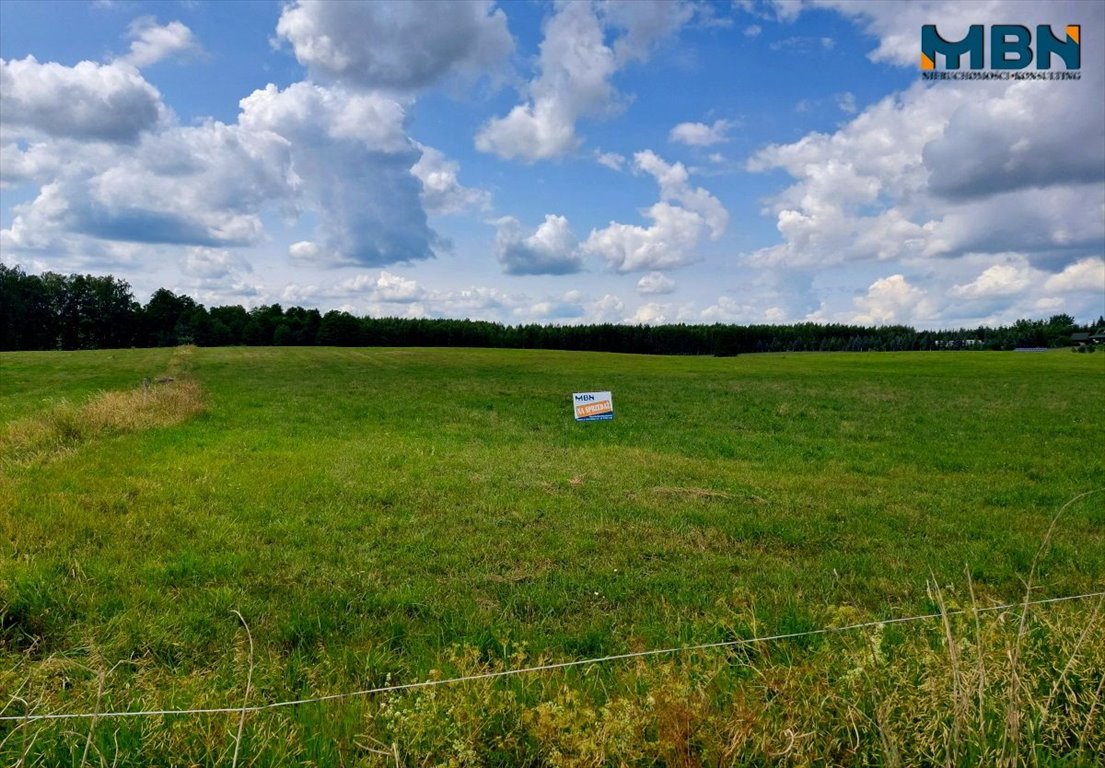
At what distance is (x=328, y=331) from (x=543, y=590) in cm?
11077

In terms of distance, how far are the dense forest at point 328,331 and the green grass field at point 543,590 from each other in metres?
99.9

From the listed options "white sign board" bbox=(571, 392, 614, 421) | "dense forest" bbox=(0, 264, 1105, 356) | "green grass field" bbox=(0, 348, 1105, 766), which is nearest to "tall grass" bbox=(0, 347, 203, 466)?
"green grass field" bbox=(0, 348, 1105, 766)

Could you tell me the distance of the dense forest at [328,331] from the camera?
101 metres

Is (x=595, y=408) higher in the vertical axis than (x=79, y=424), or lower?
lower

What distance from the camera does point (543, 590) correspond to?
20.1 feet

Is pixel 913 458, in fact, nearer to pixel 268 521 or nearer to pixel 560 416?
pixel 560 416

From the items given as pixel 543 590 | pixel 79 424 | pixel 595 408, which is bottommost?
pixel 543 590

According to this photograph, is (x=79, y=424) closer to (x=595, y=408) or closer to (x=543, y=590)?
(x=595, y=408)

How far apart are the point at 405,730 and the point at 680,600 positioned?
3226mm

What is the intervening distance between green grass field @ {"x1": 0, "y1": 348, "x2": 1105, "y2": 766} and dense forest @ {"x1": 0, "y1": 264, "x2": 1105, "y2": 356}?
328 feet

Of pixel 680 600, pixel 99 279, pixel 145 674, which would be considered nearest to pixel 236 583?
pixel 145 674

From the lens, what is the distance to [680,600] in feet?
19.5

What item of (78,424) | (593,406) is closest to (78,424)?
(78,424)

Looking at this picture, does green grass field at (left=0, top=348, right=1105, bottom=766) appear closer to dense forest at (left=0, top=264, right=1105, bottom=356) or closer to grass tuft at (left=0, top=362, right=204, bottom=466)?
grass tuft at (left=0, top=362, right=204, bottom=466)
